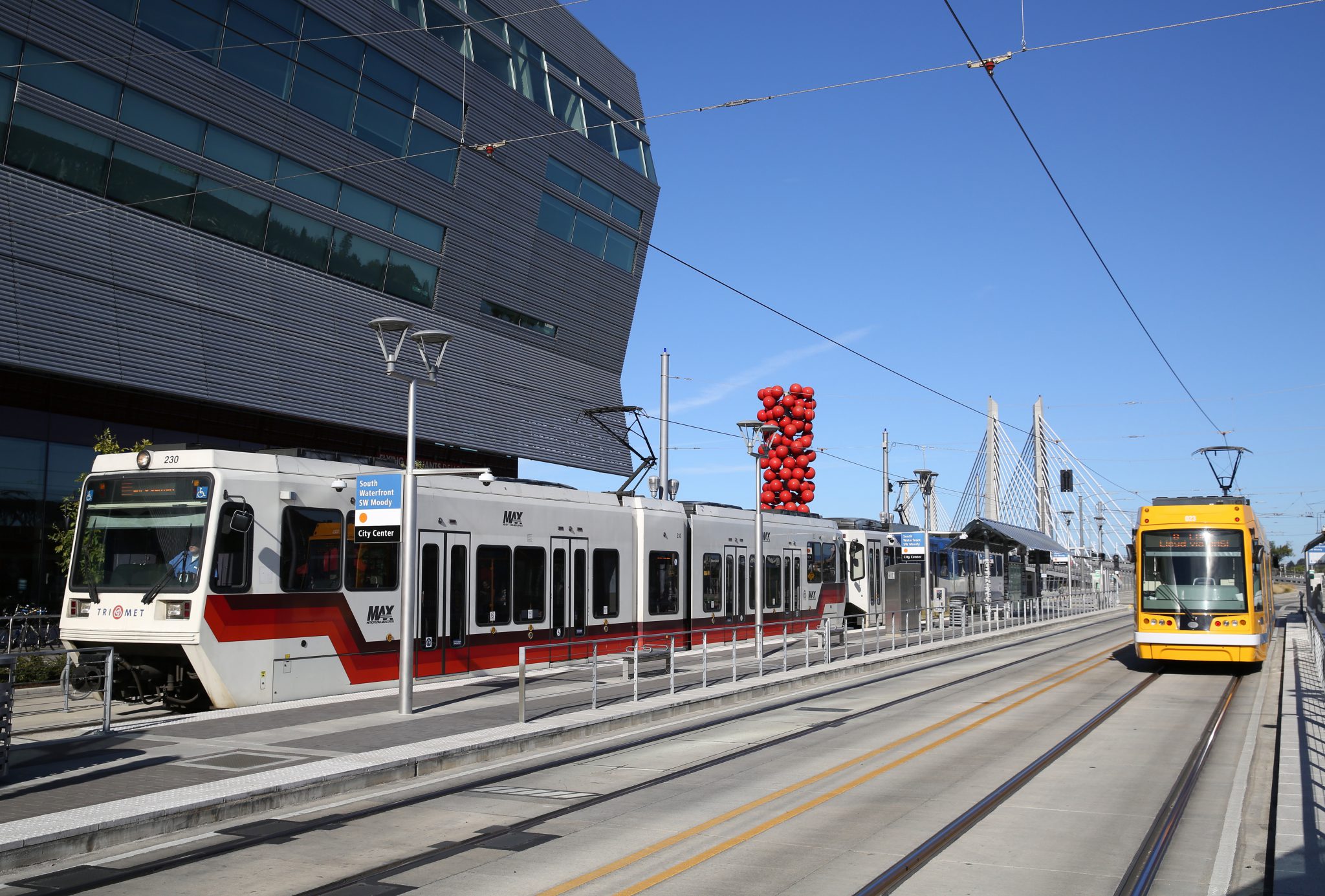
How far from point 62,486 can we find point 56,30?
945cm

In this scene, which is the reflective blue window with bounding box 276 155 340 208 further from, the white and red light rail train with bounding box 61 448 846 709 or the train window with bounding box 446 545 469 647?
the train window with bounding box 446 545 469 647

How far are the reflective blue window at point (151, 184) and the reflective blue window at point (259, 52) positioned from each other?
295 centimetres

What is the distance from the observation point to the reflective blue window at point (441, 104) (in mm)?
31891

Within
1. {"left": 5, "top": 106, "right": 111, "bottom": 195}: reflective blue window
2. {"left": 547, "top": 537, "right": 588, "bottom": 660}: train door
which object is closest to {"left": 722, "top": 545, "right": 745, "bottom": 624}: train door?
{"left": 547, "top": 537, "right": 588, "bottom": 660}: train door

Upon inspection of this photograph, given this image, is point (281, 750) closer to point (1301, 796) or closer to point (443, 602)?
point (443, 602)

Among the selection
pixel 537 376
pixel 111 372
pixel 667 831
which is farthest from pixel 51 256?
pixel 667 831

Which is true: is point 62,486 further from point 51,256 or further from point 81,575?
point 81,575

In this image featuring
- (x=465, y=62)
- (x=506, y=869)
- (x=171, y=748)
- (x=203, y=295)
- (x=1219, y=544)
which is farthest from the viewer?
(x=465, y=62)

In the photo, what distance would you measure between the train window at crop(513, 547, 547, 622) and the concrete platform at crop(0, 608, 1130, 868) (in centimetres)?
124

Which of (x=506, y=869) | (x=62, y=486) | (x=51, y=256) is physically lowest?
(x=506, y=869)

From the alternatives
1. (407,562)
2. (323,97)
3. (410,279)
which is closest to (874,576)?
(410,279)

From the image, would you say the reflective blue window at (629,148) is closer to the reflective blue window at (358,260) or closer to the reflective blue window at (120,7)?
the reflective blue window at (358,260)

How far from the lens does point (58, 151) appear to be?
75.9ft

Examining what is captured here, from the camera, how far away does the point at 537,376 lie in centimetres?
3719
